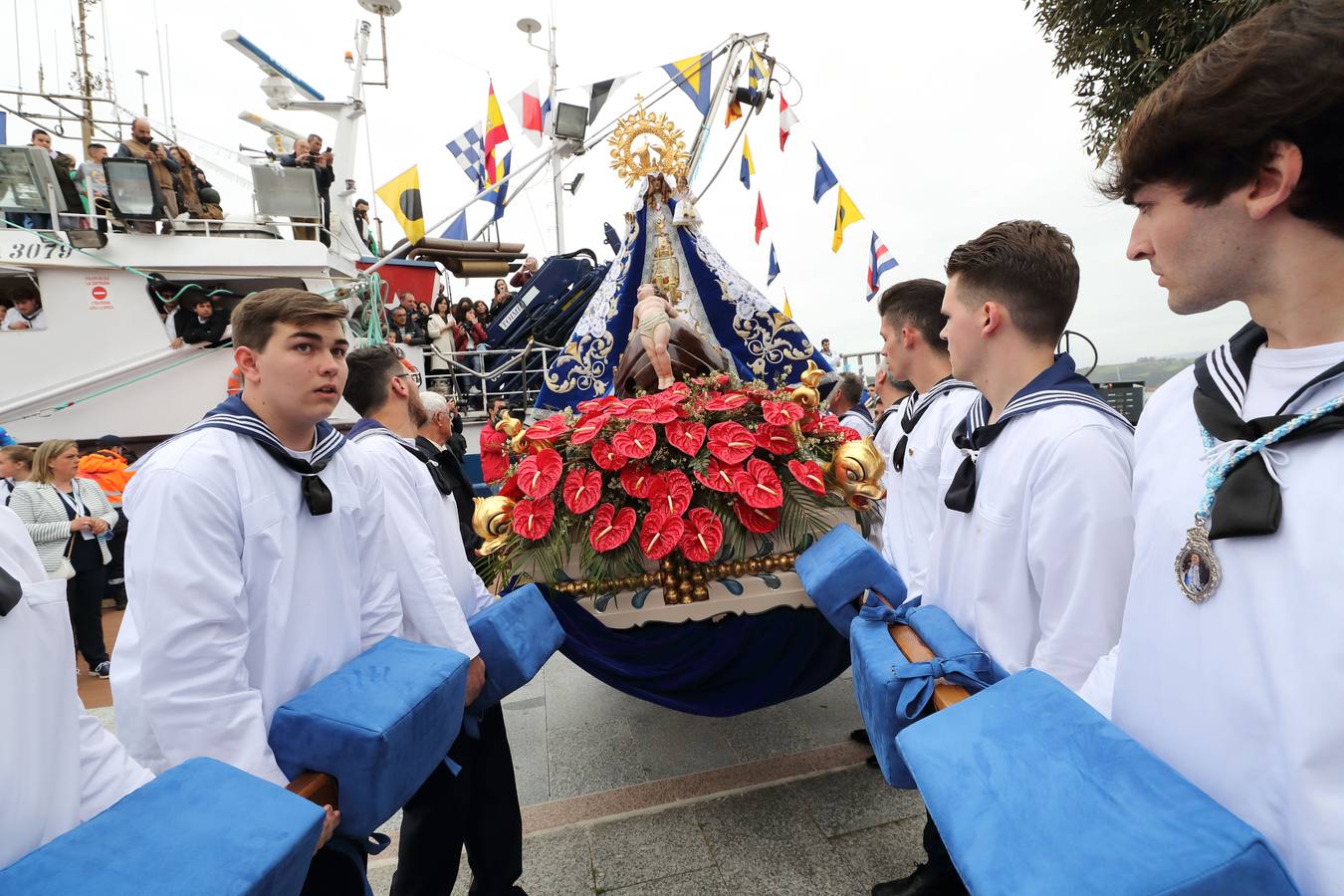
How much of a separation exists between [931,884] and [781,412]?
1.62 metres

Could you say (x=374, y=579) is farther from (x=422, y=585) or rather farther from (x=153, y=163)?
(x=153, y=163)

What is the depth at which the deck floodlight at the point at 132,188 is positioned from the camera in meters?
7.44

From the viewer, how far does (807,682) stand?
2.66m

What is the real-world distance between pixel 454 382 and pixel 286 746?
8.79 meters

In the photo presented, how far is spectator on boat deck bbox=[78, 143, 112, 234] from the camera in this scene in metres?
7.56

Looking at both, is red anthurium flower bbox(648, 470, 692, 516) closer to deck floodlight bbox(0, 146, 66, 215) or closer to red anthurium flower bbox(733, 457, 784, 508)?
red anthurium flower bbox(733, 457, 784, 508)

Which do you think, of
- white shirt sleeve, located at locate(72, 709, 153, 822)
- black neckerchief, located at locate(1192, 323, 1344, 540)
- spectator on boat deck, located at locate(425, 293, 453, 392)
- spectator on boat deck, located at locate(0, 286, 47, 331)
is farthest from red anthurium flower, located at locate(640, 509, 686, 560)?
spectator on boat deck, located at locate(0, 286, 47, 331)

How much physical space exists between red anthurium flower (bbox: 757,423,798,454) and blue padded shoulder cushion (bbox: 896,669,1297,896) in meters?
1.44

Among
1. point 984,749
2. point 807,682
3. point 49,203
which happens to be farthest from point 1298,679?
point 49,203

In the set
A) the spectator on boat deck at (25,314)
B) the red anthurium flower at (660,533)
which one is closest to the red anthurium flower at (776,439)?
the red anthurium flower at (660,533)

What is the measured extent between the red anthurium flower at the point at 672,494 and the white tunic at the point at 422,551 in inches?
30.1

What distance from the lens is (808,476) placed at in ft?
7.87

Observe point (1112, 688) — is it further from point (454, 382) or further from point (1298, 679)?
point (454, 382)

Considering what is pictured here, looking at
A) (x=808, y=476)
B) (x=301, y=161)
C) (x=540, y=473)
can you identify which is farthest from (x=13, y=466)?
(x=301, y=161)
